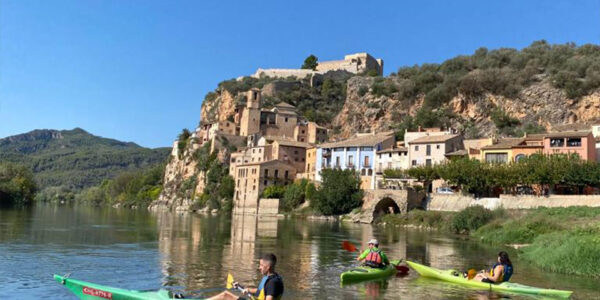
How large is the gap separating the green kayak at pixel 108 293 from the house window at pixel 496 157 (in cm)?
4596

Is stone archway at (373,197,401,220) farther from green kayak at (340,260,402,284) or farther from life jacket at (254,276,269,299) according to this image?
life jacket at (254,276,269,299)

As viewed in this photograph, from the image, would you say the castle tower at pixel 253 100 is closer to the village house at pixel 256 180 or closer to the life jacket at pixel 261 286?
the village house at pixel 256 180

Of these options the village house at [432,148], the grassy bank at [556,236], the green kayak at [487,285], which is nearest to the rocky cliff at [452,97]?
the village house at [432,148]

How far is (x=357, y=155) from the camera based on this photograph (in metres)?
65.9

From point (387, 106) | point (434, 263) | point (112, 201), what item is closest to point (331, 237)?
point (434, 263)

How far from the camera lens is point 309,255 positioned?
24.5 m

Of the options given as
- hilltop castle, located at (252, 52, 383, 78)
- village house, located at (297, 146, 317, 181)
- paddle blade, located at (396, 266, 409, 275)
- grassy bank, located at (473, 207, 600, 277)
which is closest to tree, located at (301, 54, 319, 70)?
hilltop castle, located at (252, 52, 383, 78)

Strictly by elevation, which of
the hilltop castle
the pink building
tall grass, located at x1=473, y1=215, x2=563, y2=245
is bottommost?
tall grass, located at x1=473, y1=215, x2=563, y2=245

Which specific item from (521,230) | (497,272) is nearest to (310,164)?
(521,230)

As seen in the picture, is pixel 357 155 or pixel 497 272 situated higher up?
pixel 357 155

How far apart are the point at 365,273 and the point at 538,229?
19.3 metres

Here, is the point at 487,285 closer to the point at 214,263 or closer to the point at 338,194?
the point at 214,263

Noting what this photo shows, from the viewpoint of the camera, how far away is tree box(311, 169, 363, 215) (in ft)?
191

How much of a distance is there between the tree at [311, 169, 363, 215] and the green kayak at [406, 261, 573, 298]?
38.7 m
